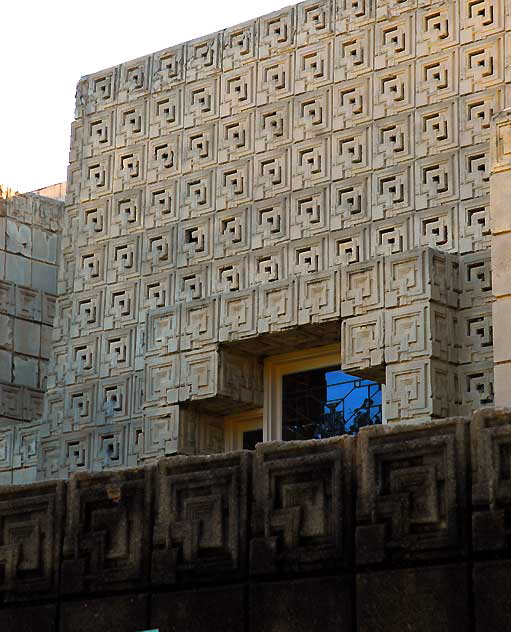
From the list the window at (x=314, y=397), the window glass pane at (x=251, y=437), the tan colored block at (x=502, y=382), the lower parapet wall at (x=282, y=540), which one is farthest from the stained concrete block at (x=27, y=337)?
the lower parapet wall at (x=282, y=540)

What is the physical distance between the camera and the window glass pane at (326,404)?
52.3 feet

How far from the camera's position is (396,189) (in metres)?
15.8

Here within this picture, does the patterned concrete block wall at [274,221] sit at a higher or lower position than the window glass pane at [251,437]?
higher

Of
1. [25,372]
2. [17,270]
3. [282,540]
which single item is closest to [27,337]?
[25,372]

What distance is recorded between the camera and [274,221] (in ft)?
54.1

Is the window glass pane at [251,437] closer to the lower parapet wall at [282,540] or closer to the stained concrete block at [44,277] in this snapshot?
the stained concrete block at [44,277]

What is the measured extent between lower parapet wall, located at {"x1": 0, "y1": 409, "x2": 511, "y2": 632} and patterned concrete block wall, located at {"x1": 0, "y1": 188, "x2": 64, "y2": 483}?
27.7 ft

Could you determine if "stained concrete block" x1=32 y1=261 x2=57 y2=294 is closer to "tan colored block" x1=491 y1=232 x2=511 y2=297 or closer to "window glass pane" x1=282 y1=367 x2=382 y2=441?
"window glass pane" x1=282 y1=367 x2=382 y2=441

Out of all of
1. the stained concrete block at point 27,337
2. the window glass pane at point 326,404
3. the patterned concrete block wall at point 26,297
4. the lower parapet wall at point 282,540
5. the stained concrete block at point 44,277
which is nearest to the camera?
the lower parapet wall at point 282,540

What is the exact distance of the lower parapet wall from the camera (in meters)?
8.71

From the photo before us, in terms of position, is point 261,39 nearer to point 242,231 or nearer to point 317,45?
point 317,45

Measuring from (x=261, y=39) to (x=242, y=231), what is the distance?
2.04 meters

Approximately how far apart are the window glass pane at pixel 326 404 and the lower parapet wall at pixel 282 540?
580 centimetres

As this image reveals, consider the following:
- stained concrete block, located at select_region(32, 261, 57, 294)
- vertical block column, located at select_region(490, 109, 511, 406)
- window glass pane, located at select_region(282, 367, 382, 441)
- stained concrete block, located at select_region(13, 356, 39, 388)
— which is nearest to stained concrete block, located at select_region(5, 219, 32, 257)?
stained concrete block, located at select_region(32, 261, 57, 294)
